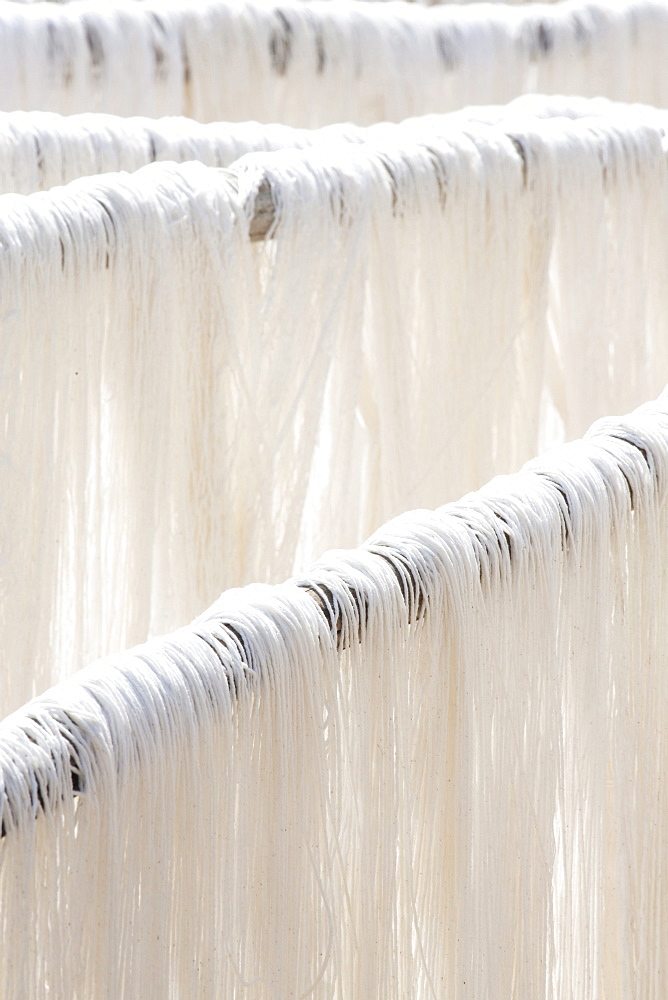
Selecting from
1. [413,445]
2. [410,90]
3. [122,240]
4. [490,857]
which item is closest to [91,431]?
[122,240]

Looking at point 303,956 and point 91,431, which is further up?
point 91,431

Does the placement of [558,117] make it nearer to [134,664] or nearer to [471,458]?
[471,458]

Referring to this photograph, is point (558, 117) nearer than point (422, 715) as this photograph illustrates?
No

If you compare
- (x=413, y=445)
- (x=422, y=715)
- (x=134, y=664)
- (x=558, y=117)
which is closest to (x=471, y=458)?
(x=413, y=445)

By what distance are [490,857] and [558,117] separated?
54 centimetres

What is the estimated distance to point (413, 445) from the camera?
2.52 ft

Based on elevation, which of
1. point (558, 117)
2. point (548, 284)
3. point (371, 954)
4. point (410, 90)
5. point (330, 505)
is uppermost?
point (410, 90)

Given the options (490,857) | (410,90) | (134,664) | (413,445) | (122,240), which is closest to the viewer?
(134,664)

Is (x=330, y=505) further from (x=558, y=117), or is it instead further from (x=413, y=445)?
(x=558, y=117)

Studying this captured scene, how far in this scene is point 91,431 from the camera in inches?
25.7

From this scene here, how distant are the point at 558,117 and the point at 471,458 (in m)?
0.25

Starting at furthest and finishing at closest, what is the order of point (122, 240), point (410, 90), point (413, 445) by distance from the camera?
point (410, 90) → point (413, 445) → point (122, 240)

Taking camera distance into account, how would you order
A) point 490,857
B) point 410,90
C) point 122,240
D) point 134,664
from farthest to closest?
point 410,90
point 122,240
point 490,857
point 134,664

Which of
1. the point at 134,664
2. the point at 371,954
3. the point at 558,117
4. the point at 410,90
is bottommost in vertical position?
the point at 371,954
